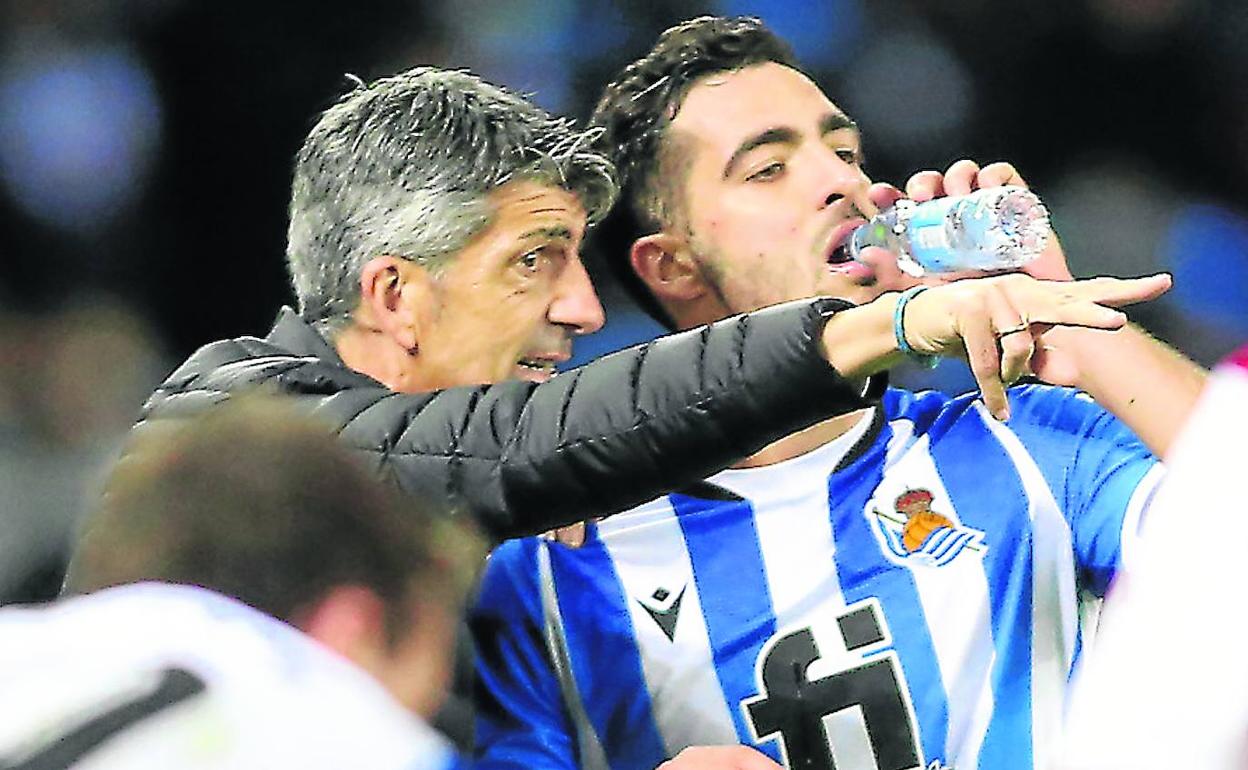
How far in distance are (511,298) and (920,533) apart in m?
0.42

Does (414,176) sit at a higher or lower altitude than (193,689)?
higher

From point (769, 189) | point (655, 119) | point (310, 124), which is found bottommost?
point (769, 189)

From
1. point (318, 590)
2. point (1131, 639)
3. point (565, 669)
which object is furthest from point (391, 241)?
point (1131, 639)

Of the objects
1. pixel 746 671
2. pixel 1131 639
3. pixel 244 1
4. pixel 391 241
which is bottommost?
pixel 746 671

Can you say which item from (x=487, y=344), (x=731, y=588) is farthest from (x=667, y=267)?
(x=731, y=588)

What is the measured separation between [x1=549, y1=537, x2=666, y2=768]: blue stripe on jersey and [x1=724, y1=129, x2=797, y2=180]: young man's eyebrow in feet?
1.45

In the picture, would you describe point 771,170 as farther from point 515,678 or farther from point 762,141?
point 515,678

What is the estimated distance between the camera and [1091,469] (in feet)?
4.68

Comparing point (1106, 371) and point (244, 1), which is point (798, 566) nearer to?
point (1106, 371)

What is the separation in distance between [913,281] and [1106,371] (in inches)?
9.0

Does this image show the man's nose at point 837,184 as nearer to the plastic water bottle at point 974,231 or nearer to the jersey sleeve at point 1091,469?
the plastic water bottle at point 974,231

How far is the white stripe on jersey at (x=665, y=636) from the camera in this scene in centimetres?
143

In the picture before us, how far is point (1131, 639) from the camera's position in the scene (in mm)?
529

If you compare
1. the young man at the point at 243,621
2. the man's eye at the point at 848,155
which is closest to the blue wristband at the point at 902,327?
the young man at the point at 243,621
